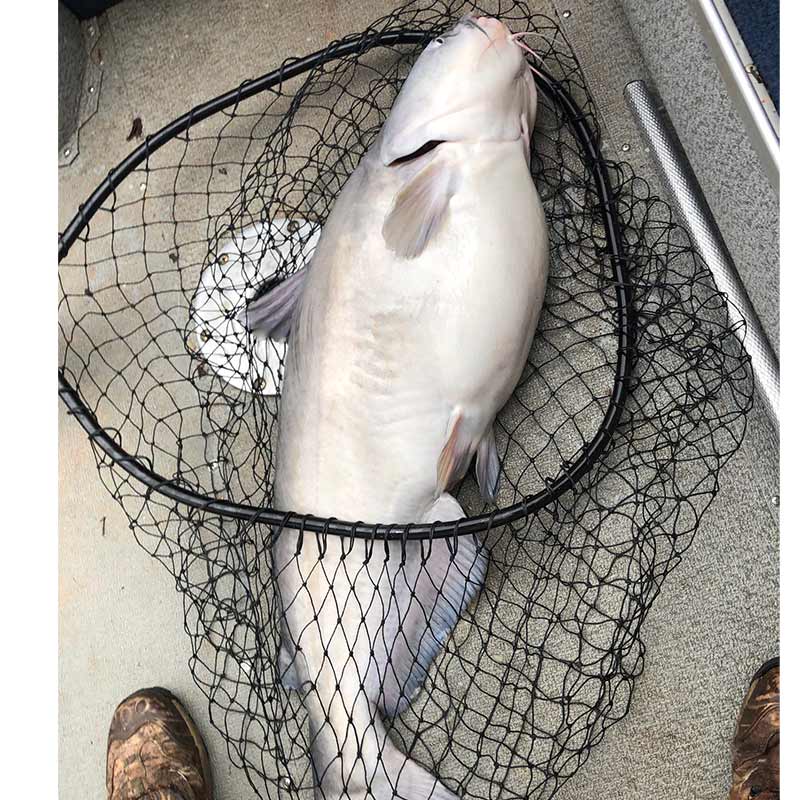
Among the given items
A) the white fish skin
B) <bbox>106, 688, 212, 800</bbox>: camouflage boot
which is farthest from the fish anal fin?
<bbox>106, 688, 212, 800</bbox>: camouflage boot

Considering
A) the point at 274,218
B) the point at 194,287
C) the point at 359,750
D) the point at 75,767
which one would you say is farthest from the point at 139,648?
the point at 274,218

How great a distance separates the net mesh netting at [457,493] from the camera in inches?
55.9

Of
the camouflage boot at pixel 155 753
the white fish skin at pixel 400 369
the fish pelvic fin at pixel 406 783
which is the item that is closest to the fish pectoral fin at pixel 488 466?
Result: the white fish skin at pixel 400 369

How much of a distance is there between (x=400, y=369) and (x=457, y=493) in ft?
0.98

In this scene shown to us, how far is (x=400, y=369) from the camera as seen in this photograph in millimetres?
1354

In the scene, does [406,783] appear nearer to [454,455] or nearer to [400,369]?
[454,455]

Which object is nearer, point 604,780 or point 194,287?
point 604,780

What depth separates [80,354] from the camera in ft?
5.93

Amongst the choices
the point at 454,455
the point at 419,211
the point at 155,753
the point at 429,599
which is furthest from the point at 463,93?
the point at 155,753

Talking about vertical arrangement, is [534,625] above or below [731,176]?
below

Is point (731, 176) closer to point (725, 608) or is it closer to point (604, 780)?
point (725, 608)

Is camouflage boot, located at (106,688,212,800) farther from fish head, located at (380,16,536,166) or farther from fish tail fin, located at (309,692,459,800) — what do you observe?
fish head, located at (380,16,536,166)
